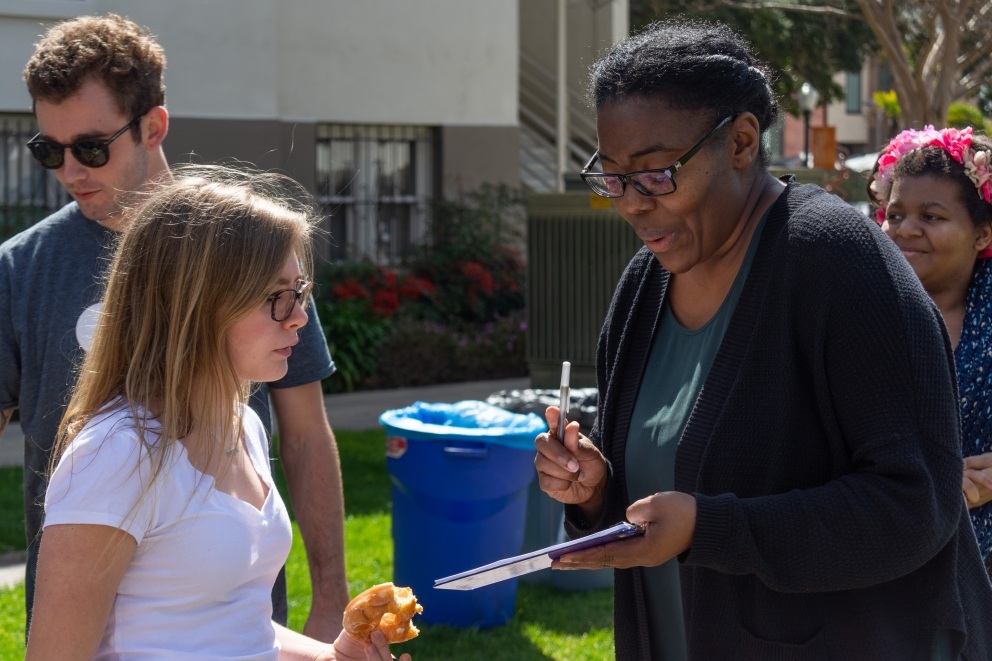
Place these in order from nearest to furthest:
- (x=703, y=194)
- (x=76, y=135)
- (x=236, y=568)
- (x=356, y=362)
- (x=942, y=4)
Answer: (x=236, y=568)
(x=703, y=194)
(x=76, y=135)
(x=942, y=4)
(x=356, y=362)

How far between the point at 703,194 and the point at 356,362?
976cm

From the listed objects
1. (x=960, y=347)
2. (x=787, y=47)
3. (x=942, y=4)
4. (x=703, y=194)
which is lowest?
(x=960, y=347)

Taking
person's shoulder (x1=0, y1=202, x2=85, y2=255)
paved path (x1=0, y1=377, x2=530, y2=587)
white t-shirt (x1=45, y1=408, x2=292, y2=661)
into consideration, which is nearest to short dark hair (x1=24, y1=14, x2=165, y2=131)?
person's shoulder (x1=0, y1=202, x2=85, y2=255)

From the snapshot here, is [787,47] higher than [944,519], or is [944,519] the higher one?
[787,47]

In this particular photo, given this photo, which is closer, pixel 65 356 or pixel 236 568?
pixel 236 568

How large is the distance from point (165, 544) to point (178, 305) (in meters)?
0.42

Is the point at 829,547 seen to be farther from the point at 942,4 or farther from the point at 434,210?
the point at 434,210

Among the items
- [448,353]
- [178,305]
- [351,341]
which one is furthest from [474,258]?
[178,305]

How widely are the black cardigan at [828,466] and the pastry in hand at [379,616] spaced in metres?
0.54

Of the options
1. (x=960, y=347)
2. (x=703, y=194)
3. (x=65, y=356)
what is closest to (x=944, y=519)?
(x=703, y=194)

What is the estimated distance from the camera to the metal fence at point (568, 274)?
8.91 meters

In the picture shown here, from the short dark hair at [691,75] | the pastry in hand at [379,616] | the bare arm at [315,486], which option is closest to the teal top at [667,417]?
the short dark hair at [691,75]

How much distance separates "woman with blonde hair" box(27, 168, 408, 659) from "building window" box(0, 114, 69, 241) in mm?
9559

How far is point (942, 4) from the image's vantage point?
322 inches
